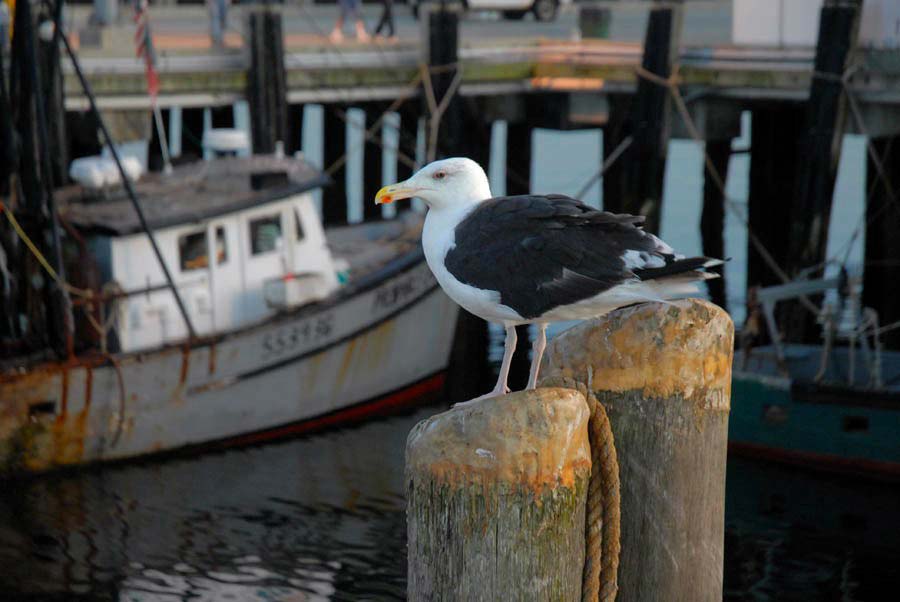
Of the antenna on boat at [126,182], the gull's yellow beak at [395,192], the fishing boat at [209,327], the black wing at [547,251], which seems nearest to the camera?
the black wing at [547,251]

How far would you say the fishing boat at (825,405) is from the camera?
15445mm

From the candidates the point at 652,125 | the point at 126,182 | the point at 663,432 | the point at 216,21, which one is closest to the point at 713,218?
the point at 652,125

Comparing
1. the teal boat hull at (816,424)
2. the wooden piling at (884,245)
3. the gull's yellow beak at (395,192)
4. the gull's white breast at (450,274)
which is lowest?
the teal boat hull at (816,424)

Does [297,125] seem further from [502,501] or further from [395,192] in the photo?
[502,501]

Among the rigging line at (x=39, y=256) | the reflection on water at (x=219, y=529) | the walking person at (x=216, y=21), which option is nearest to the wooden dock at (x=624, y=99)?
the walking person at (x=216, y=21)

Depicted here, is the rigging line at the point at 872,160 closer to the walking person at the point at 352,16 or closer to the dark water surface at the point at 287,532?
the dark water surface at the point at 287,532

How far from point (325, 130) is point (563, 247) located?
2026 centimetres

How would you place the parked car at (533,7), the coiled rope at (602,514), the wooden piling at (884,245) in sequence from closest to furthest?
the coiled rope at (602,514) → the wooden piling at (884,245) → the parked car at (533,7)

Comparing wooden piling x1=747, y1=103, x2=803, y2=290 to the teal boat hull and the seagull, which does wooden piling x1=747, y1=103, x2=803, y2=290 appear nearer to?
the teal boat hull

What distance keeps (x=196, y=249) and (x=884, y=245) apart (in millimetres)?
9881

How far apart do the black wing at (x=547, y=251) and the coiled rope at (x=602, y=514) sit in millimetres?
620

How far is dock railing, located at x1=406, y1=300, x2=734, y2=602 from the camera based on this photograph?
4.98 meters

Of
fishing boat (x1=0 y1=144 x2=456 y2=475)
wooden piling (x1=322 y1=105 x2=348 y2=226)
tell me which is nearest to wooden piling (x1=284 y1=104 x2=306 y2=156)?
wooden piling (x1=322 y1=105 x2=348 y2=226)

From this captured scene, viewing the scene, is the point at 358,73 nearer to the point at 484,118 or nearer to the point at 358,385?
the point at 484,118
